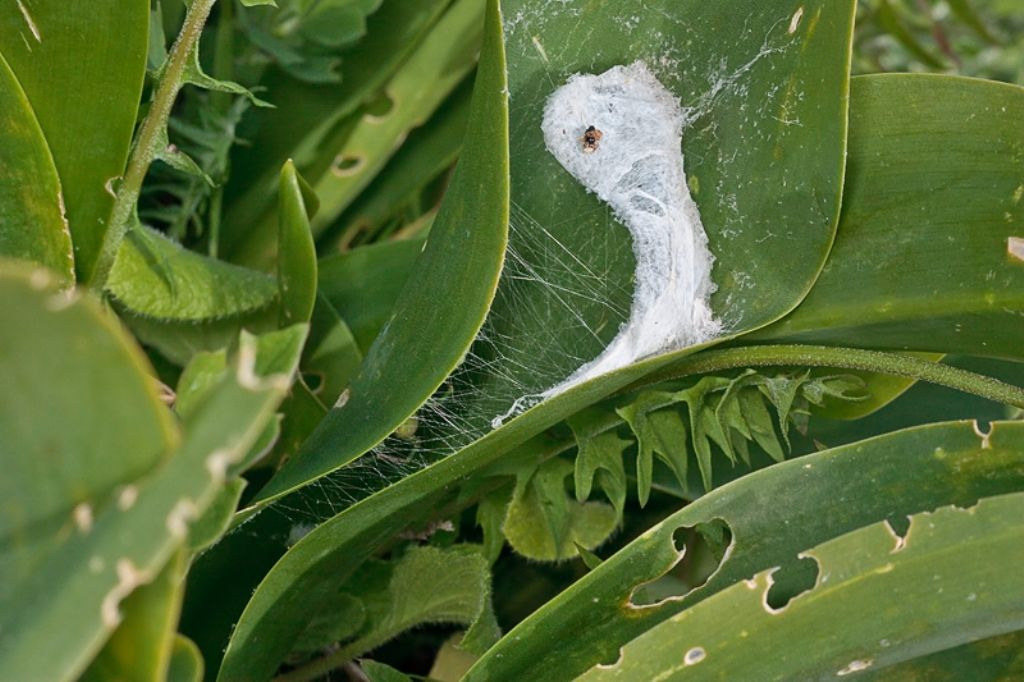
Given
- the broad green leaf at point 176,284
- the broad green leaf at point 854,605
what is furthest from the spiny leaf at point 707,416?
the broad green leaf at point 176,284

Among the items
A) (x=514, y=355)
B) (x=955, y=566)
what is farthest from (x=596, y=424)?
(x=955, y=566)

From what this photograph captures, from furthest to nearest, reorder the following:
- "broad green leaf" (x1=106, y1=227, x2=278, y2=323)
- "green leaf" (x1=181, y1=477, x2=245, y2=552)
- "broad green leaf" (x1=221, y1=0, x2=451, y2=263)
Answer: "broad green leaf" (x1=221, y1=0, x2=451, y2=263) → "broad green leaf" (x1=106, y1=227, x2=278, y2=323) → "green leaf" (x1=181, y1=477, x2=245, y2=552)

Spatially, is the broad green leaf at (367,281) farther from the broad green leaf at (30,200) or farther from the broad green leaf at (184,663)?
the broad green leaf at (184,663)

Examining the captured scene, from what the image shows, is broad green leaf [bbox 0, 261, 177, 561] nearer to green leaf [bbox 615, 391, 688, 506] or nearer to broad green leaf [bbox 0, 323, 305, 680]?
broad green leaf [bbox 0, 323, 305, 680]

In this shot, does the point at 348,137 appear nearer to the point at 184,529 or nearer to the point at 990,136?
the point at 990,136

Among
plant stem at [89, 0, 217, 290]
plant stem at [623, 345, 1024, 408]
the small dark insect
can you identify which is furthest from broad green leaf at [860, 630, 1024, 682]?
plant stem at [89, 0, 217, 290]

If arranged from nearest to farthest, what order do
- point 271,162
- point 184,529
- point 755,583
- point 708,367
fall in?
point 184,529, point 755,583, point 708,367, point 271,162
